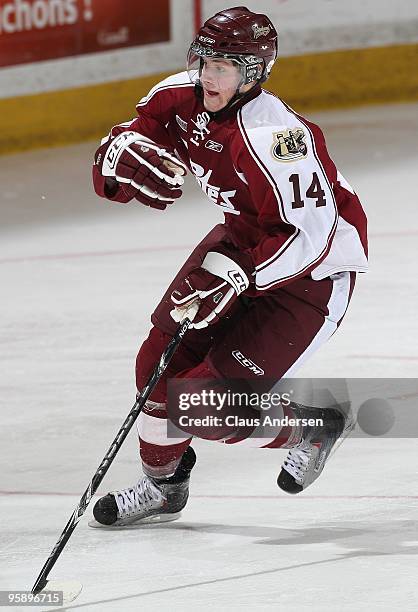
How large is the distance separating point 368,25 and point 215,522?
582 cm

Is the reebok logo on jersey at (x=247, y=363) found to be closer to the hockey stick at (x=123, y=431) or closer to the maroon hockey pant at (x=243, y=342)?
the maroon hockey pant at (x=243, y=342)

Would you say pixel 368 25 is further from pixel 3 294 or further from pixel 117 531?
pixel 117 531

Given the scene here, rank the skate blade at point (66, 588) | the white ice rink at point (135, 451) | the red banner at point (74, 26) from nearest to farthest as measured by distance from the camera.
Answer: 1. the skate blade at point (66, 588)
2. the white ice rink at point (135, 451)
3. the red banner at point (74, 26)

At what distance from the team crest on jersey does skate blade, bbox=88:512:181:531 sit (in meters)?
0.89

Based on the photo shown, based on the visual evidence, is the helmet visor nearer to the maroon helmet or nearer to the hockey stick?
the maroon helmet

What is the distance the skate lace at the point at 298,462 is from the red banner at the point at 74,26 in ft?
14.7

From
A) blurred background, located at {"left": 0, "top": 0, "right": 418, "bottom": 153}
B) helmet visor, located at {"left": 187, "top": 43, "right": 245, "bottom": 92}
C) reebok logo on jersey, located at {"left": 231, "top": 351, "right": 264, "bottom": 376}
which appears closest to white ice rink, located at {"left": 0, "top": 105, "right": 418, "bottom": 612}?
reebok logo on jersey, located at {"left": 231, "top": 351, "right": 264, "bottom": 376}

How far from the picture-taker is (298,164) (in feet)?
10.6

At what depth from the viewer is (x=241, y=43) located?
330cm

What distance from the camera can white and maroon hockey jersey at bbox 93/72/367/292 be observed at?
3225mm

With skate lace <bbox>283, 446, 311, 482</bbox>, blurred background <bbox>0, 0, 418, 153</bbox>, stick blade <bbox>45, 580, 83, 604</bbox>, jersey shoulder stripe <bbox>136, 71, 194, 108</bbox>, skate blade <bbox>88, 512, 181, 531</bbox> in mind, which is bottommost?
blurred background <bbox>0, 0, 418, 153</bbox>

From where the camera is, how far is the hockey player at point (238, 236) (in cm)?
326

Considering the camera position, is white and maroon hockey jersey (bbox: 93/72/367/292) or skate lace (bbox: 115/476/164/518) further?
skate lace (bbox: 115/476/164/518)

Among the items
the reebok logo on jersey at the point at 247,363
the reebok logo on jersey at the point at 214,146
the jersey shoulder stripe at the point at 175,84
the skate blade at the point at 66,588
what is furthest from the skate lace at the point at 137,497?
the jersey shoulder stripe at the point at 175,84
